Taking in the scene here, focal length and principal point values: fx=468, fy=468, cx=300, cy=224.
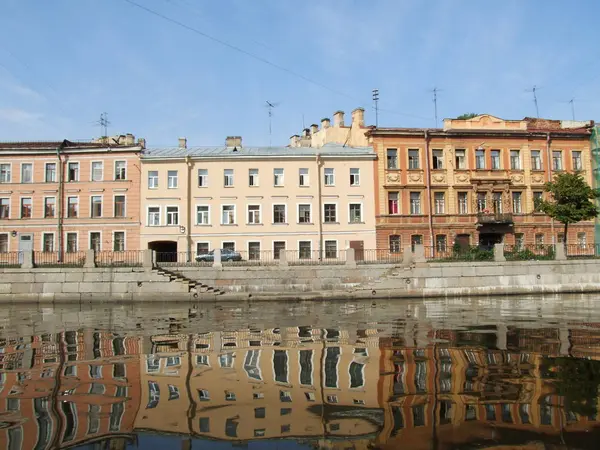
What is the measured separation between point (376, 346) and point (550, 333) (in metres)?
4.90

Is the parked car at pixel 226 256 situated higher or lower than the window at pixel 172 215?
lower

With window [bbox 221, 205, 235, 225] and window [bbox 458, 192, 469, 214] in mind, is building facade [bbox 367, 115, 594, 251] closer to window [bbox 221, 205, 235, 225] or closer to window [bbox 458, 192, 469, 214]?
window [bbox 458, 192, 469, 214]

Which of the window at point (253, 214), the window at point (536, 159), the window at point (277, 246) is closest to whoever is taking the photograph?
the window at point (277, 246)

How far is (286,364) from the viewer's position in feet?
29.5

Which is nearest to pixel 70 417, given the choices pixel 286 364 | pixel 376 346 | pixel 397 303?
pixel 286 364

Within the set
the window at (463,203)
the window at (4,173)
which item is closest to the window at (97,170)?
the window at (4,173)

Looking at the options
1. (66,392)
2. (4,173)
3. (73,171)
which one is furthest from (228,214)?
(66,392)

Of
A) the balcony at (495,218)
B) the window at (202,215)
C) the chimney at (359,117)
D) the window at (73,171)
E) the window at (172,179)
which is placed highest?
the chimney at (359,117)

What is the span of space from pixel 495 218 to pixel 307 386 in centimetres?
3327

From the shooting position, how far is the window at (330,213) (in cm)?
3681

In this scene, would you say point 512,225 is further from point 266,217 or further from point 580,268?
point 266,217

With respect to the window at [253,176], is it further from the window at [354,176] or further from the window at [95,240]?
the window at [95,240]

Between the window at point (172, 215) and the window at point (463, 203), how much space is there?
2238 cm

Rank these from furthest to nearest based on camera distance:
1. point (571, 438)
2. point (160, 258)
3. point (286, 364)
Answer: point (160, 258) → point (286, 364) → point (571, 438)
